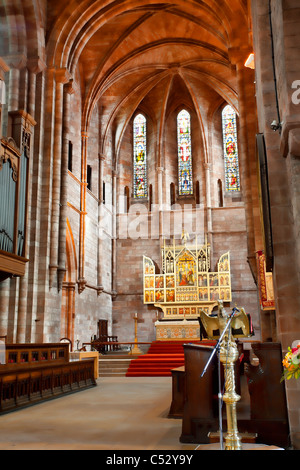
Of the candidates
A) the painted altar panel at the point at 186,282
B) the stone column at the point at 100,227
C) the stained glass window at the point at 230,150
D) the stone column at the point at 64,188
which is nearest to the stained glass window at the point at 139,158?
the stone column at the point at 100,227

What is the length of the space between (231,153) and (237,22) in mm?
8797

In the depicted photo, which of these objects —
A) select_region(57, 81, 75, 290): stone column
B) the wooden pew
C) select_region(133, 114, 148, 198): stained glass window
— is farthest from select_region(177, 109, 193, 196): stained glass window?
the wooden pew

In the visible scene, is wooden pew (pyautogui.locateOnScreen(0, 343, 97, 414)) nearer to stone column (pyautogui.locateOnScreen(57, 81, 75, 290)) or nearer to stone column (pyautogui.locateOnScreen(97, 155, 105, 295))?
stone column (pyautogui.locateOnScreen(57, 81, 75, 290))

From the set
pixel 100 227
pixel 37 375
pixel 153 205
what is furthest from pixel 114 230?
pixel 37 375

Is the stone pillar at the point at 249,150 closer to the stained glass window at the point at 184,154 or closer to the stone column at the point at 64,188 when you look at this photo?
the stone column at the point at 64,188

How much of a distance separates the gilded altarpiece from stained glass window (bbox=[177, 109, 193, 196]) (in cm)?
404

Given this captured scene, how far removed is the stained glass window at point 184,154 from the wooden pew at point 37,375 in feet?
44.4

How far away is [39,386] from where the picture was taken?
8.09 meters

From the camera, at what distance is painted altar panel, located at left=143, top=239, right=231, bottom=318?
18.9m

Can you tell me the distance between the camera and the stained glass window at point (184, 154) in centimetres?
2269

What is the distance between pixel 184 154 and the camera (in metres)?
23.1

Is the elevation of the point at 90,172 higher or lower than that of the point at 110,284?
higher
